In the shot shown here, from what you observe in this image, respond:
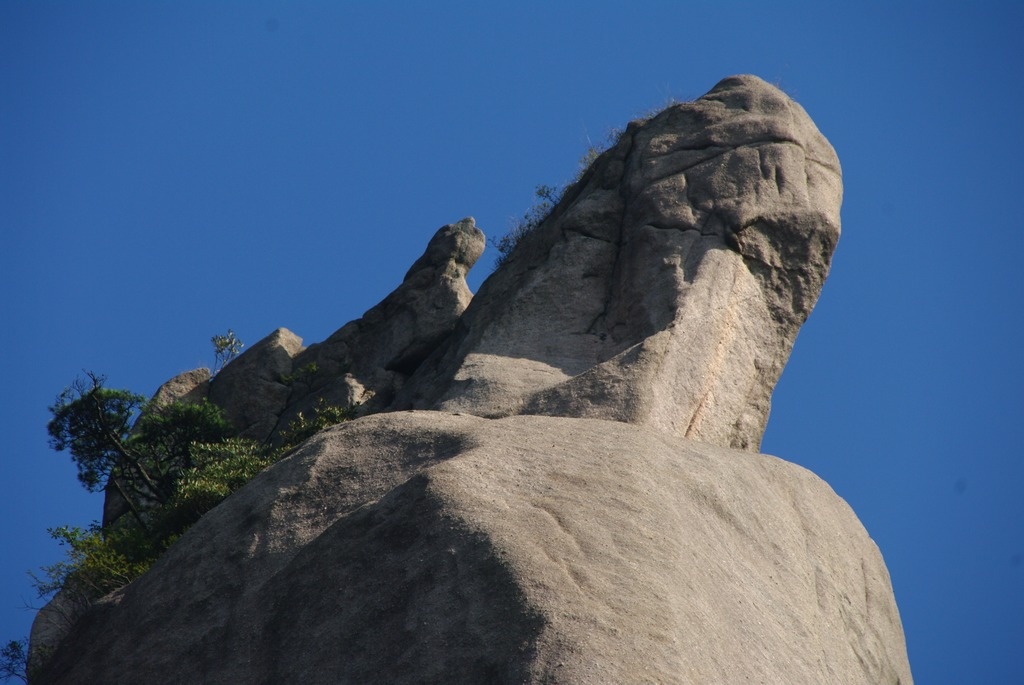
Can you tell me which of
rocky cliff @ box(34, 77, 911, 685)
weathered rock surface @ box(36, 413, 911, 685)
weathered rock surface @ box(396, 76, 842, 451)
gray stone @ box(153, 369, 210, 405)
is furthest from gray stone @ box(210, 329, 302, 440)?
weathered rock surface @ box(36, 413, 911, 685)

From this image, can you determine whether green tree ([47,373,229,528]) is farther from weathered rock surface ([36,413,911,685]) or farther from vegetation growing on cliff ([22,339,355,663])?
weathered rock surface ([36,413,911,685])

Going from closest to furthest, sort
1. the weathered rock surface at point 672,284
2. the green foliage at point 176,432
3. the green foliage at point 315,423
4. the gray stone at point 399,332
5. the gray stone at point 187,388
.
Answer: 1. the weathered rock surface at point 672,284
2. the green foliage at point 315,423
3. the green foliage at point 176,432
4. the gray stone at point 399,332
5. the gray stone at point 187,388

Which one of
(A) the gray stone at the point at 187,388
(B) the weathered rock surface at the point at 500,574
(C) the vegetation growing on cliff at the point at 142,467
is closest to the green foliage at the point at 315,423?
(C) the vegetation growing on cliff at the point at 142,467

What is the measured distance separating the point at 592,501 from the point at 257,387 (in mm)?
17705

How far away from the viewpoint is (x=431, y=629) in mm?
10438

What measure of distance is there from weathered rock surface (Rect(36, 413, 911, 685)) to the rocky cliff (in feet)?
0.10

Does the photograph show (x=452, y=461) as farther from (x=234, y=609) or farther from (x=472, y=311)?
(x=472, y=311)

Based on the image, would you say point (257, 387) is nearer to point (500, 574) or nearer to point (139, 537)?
point (139, 537)

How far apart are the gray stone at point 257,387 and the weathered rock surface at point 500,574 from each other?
1328cm

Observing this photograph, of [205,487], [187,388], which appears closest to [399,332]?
[187,388]

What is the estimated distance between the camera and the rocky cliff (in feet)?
34.6

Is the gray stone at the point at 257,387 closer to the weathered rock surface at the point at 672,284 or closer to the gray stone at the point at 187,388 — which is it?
the gray stone at the point at 187,388

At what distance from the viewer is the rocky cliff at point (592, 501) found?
1055cm

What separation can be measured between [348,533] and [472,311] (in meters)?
10.1
